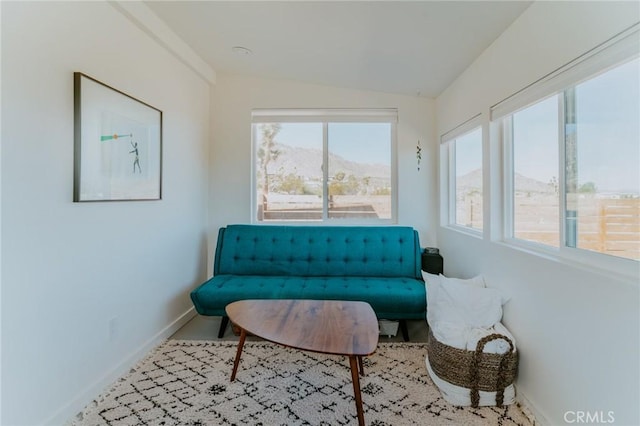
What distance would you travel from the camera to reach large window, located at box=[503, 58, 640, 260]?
1.26 metres

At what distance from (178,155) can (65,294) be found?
1494 mm

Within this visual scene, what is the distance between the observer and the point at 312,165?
348cm

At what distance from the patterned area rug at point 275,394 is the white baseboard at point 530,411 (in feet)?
0.12

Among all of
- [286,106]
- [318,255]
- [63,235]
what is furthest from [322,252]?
[63,235]

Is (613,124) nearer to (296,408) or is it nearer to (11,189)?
(296,408)

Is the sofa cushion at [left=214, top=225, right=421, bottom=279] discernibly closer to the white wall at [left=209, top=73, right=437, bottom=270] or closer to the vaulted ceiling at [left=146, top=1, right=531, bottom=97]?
the white wall at [left=209, top=73, right=437, bottom=270]

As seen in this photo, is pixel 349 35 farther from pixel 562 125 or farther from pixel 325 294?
pixel 325 294

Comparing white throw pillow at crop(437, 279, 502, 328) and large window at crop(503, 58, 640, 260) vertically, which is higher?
large window at crop(503, 58, 640, 260)

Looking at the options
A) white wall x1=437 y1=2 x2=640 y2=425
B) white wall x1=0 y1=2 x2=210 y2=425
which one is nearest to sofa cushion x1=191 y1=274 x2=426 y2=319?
white wall x1=0 y1=2 x2=210 y2=425

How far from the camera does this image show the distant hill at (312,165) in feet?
11.4

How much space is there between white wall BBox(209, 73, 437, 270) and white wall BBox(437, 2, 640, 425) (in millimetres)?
1130

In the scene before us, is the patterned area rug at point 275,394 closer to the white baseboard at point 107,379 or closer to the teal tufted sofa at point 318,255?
the white baseboard at point 107,379

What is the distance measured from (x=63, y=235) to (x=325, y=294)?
1.73 m

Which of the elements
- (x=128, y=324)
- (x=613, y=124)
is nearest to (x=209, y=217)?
(x=128, y=324)
